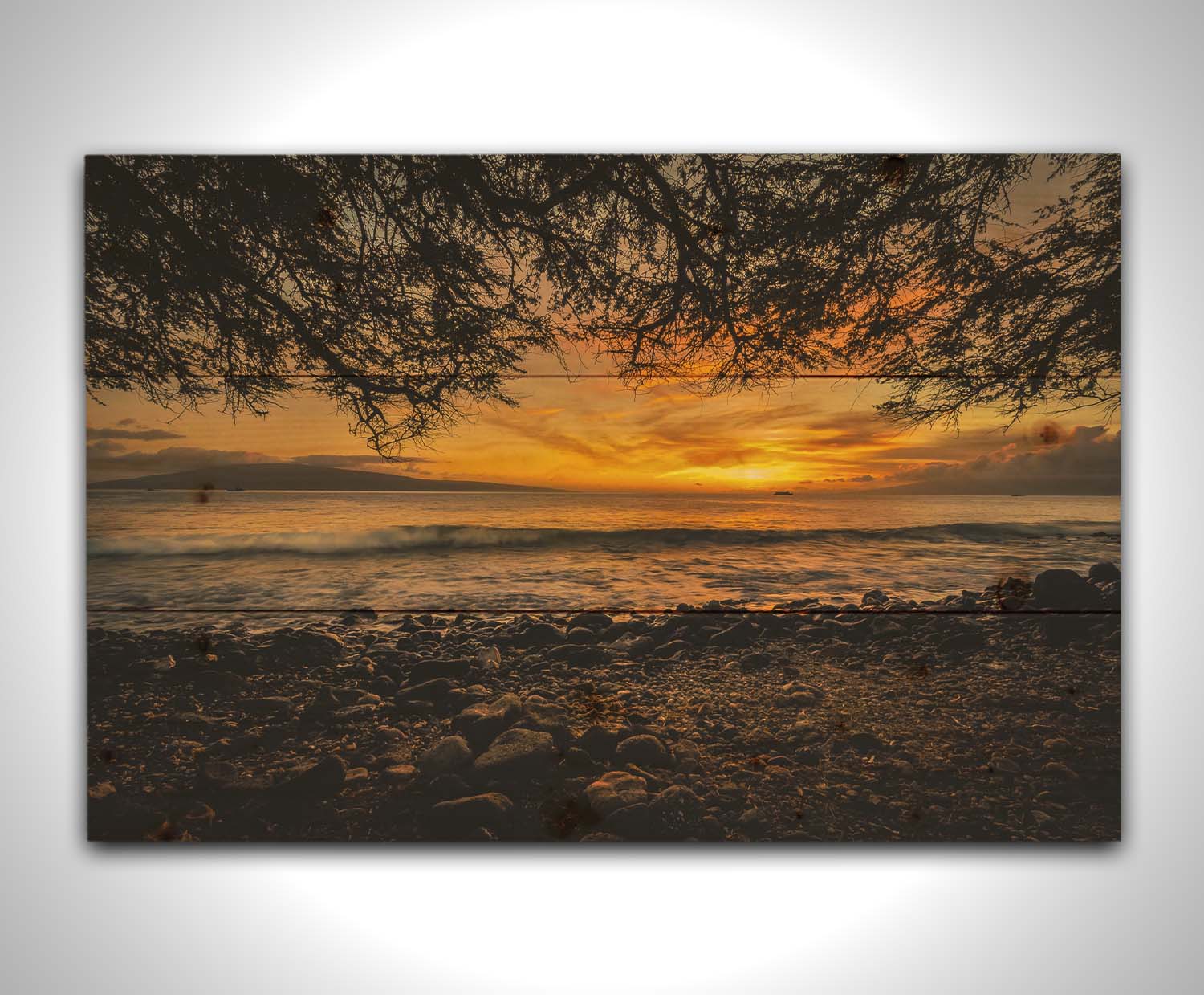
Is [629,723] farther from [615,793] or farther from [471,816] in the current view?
[471,816]

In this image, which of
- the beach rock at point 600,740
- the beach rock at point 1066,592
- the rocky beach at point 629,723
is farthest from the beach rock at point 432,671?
the beach rock at point 1066,592

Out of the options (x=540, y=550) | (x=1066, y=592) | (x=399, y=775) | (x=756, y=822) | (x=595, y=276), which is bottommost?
(x=756, y=822)

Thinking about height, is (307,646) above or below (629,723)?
above

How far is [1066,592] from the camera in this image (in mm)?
2703

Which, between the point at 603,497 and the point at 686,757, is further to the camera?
the point at 603,497

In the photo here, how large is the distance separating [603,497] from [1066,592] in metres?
1.30

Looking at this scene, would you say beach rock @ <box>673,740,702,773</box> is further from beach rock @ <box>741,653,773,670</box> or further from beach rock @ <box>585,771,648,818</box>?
beach rock @ <box>741,653,773,670</box>

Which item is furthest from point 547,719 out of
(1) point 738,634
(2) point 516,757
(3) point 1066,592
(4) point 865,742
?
(3) point 1066,592

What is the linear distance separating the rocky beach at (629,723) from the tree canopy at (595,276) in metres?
0.61

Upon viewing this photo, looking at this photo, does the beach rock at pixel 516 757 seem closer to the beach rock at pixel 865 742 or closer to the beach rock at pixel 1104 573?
the beach rock at pixel 865 742
